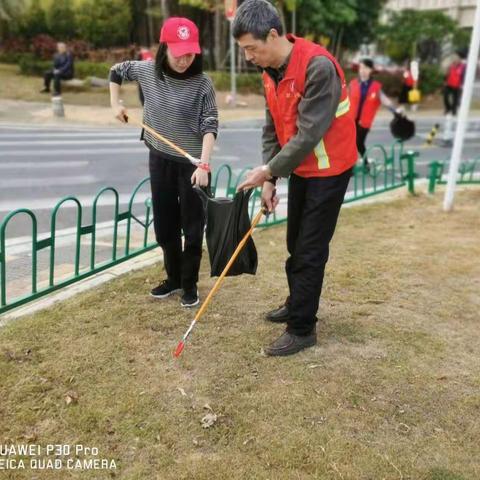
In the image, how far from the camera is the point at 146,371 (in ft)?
9.76

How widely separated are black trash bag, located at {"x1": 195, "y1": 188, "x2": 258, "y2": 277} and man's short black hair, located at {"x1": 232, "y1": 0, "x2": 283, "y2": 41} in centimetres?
83

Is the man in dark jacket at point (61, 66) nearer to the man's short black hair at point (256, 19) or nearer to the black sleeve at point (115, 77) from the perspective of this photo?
the black sleeve at point (115, 77)

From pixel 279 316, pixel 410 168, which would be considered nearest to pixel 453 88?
pixel 410 168

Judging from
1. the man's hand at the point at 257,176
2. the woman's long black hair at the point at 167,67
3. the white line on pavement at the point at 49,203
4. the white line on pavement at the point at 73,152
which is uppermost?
the woman's long black hair at the point at 167,67

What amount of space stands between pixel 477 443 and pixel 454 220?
146 inches

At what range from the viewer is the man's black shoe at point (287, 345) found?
314 cm

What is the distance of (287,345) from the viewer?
3.16 meters

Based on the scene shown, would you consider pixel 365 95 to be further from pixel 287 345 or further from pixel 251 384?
pixel 251 384

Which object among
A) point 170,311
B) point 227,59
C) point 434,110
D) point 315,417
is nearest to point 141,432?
point 315,417

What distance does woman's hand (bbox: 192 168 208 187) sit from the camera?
3.17 m

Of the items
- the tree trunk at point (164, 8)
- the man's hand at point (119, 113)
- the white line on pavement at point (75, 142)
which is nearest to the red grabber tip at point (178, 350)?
the man's hand at point (119, 113)

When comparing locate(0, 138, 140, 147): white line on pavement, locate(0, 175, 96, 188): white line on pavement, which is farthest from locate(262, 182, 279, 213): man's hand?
locate(0, 138, 140, 147): white line on pavement

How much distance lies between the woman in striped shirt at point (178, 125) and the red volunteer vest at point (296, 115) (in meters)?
0.53

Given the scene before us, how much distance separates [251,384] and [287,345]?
36cm
